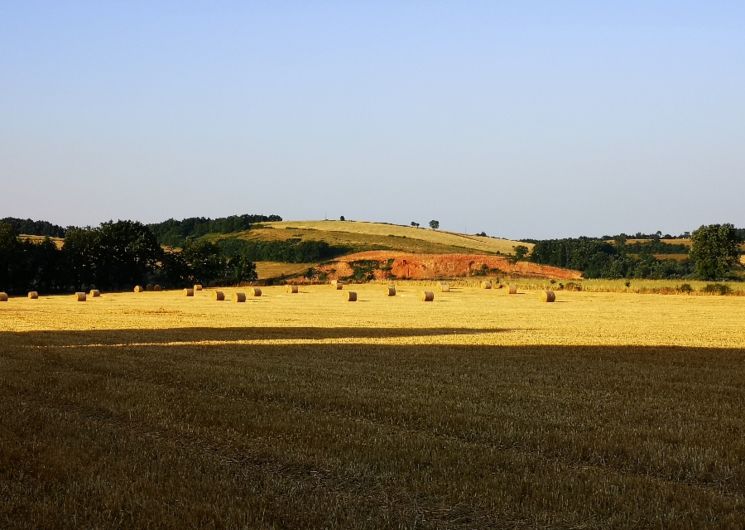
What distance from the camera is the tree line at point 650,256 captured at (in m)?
85.1

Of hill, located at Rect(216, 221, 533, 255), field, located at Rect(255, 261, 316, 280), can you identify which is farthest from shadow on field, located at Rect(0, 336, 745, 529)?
hill, located at Rect(216, 221, 533, 255)

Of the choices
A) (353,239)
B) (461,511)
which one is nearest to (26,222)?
(353,239)

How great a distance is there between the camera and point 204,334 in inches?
1093

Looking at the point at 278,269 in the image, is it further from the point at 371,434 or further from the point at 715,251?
the point at 371,434

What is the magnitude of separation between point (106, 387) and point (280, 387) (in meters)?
3.16

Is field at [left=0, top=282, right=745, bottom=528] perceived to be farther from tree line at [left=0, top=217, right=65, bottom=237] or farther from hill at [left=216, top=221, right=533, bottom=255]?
tree line at [left=0, top=217, right=65, bottom=237]

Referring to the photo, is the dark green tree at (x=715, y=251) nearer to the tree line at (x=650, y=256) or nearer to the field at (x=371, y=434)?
the tree line at (x=650, y=256)

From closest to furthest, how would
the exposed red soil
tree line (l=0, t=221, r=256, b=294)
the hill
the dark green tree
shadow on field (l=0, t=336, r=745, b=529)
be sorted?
shadow on field (l=0, t=336, r=745, b=529)
tree line (l=0, t=221, r=256, b=294)
the dark green tree
the exposed red soil
the hill

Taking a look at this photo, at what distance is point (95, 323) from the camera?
3262 centimetres

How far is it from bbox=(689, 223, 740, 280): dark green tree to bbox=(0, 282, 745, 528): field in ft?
212

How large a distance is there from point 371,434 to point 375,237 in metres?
122

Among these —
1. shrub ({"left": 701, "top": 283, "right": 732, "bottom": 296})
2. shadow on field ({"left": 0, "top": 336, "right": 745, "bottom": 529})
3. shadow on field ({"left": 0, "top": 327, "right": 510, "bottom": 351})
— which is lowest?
shadow on field ({"left": 0, "top": 336, "right": 745, "bottom": 529})

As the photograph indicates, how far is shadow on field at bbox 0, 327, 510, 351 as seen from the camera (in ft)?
82.0

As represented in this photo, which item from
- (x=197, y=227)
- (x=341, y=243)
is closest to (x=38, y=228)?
(x=197, y=227)
